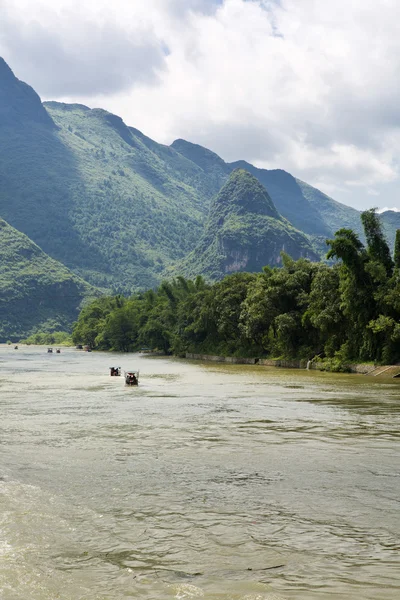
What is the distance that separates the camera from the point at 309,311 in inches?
3187

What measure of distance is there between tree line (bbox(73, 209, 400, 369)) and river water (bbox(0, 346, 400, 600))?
1502 inches

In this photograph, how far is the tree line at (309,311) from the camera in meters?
65.9

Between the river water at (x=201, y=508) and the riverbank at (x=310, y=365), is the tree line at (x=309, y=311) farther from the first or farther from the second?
the river water at (x=201, y=508)

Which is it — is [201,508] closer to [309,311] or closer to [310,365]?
[310,365]

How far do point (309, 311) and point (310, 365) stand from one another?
689cm

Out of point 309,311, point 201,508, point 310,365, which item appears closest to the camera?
point 201,508

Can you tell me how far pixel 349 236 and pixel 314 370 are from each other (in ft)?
56.9

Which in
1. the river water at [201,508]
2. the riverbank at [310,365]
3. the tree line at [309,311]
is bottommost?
the river water at [201,508]

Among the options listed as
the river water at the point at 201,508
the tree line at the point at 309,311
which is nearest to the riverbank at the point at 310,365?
the tree line at the point at 309,311

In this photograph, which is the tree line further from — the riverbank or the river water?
the river water

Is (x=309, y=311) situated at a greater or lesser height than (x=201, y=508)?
greater

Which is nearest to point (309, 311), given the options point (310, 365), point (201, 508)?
point (310, 365)

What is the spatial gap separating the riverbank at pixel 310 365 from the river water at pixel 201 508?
3255 cm

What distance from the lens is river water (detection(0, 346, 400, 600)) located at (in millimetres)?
8922
